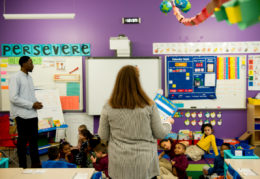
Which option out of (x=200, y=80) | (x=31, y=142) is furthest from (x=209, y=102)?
(x=31, y=142)

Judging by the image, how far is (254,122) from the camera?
4.51 m

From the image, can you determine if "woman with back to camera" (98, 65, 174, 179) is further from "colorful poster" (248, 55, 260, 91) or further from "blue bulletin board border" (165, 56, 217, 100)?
"colorful poster" (248, 55, 260, 91)

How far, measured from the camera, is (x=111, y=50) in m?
4.76

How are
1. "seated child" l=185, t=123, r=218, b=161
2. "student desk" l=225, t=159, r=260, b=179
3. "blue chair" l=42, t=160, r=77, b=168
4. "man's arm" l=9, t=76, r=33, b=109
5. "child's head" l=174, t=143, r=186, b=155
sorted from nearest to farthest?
1. "student desk" l=225, t=159, r=260, b=179
2. "blue chair" l=42, t=160, r=77, b=168
3. "child's head" l=174, t=143, r=186, b=155
4. "man's arm" l=9, t=76, r=33, b=109
5. "seated child" l=185, t=123, r=218, b=161

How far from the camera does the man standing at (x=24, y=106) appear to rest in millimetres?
3058

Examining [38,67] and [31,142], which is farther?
[38,67]

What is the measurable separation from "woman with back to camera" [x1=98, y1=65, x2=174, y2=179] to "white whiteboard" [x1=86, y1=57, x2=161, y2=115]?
120 inches

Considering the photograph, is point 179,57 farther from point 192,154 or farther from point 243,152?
point 243,152

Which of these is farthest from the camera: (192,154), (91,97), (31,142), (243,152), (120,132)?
(91,97)

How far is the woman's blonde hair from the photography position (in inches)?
59.1

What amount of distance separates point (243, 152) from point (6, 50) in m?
4.35

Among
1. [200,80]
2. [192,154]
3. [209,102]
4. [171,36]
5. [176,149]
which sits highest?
[171,36]

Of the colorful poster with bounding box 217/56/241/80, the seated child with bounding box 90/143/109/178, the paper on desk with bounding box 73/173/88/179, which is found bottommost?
the seated child with bounding box 90/143/109/178

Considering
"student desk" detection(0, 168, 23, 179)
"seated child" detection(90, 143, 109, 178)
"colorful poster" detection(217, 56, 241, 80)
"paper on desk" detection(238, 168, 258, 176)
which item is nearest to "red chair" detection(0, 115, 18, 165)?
"seated child" detection(90, 143, 109, 178)
